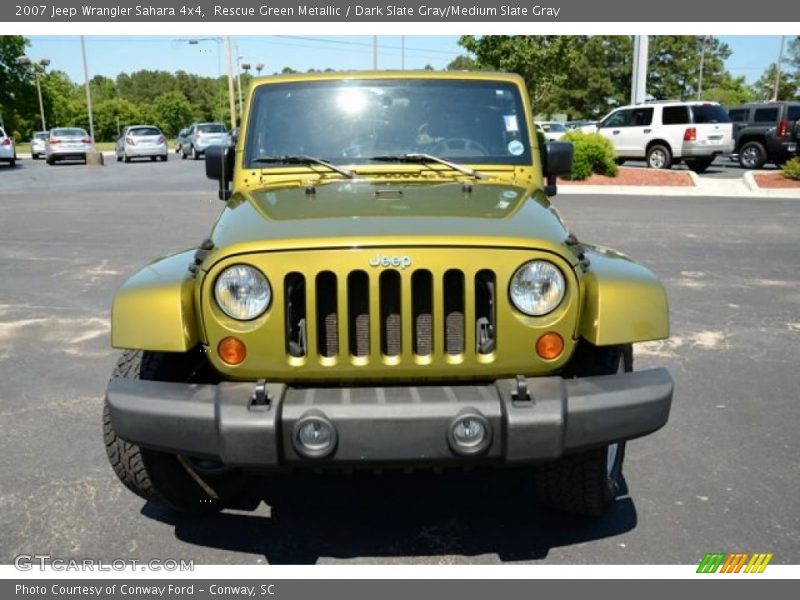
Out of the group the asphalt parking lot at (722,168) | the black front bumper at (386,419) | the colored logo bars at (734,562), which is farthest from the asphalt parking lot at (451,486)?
the asphalt parking lot at (722,168)

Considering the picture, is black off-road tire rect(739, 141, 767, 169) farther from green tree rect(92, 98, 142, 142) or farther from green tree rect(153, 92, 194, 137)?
green tree rect(153, 92, 194, 137)

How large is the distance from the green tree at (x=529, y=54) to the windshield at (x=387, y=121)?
90.8 ft

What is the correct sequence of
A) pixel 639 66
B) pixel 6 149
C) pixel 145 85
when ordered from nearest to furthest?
pixel 639 66 < pixel 6 149 < pixel 145 85

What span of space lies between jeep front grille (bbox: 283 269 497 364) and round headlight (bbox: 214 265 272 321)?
0.31 ft

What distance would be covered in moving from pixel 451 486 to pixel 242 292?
5.04 feet

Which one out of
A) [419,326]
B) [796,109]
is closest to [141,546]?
[419,326]

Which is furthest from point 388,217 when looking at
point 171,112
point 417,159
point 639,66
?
point 171,112

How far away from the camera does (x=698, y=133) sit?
20047 mm

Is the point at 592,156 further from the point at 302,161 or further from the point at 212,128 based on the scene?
the point at 212,128

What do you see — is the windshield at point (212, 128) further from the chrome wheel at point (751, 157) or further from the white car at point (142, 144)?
the chrome wheel at point (751, 157)

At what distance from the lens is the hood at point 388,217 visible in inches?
106

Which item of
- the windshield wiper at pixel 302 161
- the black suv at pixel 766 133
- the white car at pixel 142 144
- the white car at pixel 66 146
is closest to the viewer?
the windshield wiper at pixel 302 161

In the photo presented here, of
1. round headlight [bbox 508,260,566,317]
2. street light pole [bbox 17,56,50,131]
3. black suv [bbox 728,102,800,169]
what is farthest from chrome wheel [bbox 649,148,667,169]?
street light pole [bbox 17,56,50,131]

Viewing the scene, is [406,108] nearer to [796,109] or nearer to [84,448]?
[84,448]
